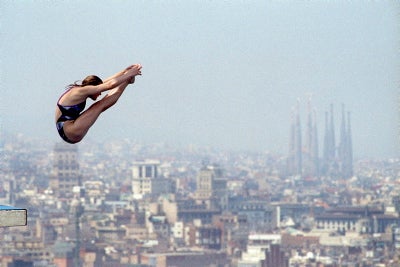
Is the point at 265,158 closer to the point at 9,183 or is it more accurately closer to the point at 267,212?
the point at 267,212

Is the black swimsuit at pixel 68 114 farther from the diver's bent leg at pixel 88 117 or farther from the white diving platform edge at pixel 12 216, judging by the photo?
the white diving platform edge at pixel 12 216

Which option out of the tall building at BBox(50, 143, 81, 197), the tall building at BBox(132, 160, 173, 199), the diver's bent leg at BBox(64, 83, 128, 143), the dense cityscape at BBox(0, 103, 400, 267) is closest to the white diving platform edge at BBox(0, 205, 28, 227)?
the diver's bent leg at BBox(64, 83, 128, 143)

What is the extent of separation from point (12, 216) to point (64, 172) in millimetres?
39584

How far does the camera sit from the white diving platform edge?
6.27 feet

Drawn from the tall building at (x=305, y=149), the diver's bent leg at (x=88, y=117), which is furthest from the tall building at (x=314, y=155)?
the diver's bent leg at (x=88, y=117)

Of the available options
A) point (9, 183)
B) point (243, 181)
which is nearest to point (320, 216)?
point (243, 181)

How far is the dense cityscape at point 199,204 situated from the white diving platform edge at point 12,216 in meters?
28.0

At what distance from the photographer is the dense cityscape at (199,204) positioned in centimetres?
3425

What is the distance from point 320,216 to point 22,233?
8713 mm

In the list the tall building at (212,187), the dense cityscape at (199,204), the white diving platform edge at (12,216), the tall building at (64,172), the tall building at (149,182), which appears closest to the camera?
the white diving platform edge at (12,216)

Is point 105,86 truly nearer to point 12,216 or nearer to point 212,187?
point 12,216

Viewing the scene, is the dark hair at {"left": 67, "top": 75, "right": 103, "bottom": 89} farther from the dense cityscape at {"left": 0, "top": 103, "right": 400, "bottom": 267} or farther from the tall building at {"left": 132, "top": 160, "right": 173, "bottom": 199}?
the tall building at {"left": 132, "top": 160, "right": 173, "bottom": 199}

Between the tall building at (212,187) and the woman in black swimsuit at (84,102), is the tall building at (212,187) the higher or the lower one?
the higher one

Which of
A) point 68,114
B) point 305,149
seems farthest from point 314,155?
point 68,114
